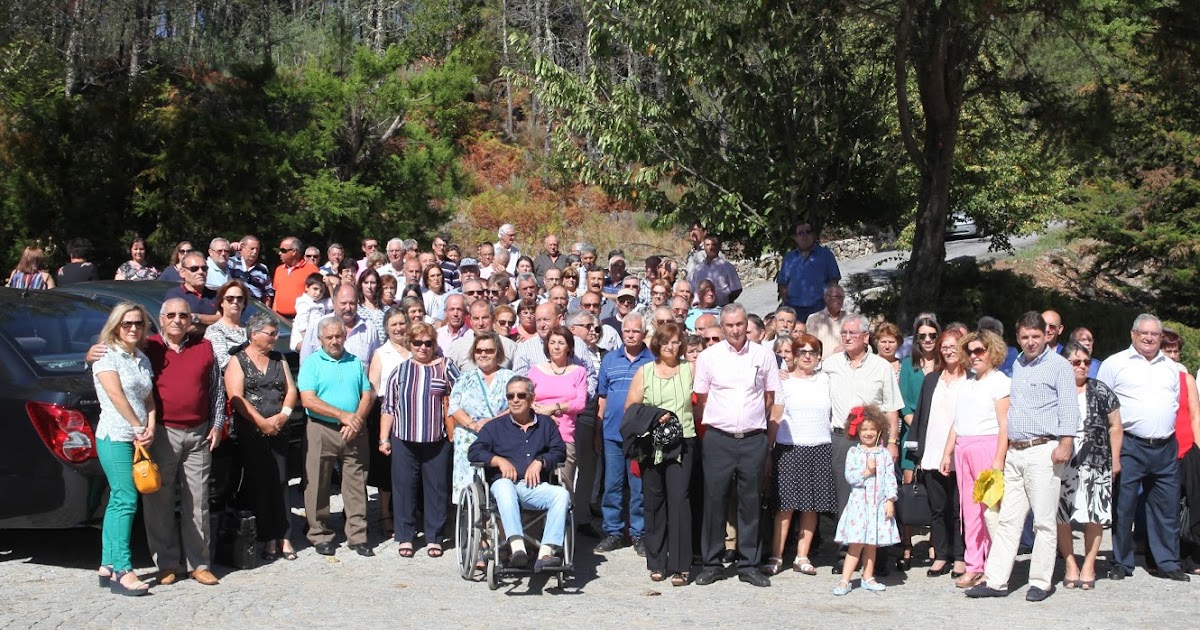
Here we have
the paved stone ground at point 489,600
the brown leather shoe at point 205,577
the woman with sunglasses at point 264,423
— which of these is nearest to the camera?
the paved stone ground at point 489,600

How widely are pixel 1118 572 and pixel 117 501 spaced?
269 inches

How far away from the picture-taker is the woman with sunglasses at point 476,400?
335 inches

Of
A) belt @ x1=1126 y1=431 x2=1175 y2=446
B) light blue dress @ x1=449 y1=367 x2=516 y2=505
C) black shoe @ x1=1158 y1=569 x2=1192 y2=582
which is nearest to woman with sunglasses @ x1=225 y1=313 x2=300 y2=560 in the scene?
light blue dress @ x1=449 y1=367 x2=516 y2=505

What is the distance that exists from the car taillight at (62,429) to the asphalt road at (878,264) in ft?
52.4

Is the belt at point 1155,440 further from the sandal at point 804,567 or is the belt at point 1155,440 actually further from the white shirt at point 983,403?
the sandal at point 804,567

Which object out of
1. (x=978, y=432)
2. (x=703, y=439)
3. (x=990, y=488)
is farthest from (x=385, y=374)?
(x=990, y=488)

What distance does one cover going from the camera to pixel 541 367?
901 cm

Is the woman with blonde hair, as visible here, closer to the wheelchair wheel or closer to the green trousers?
the green trousers

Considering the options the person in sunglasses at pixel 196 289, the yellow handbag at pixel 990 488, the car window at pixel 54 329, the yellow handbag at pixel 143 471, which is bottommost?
the yellow handbag at pixel 990 488

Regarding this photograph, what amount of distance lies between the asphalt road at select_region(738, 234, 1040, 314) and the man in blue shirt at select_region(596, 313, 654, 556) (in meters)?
13.2

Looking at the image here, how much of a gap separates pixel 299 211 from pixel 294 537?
43.3 ft

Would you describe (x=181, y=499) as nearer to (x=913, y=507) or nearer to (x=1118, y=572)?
(x=913, y=507)

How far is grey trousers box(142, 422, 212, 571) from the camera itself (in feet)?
25.1

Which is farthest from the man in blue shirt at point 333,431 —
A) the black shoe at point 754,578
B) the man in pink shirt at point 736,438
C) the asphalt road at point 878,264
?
the asphalt road at point 878,264
